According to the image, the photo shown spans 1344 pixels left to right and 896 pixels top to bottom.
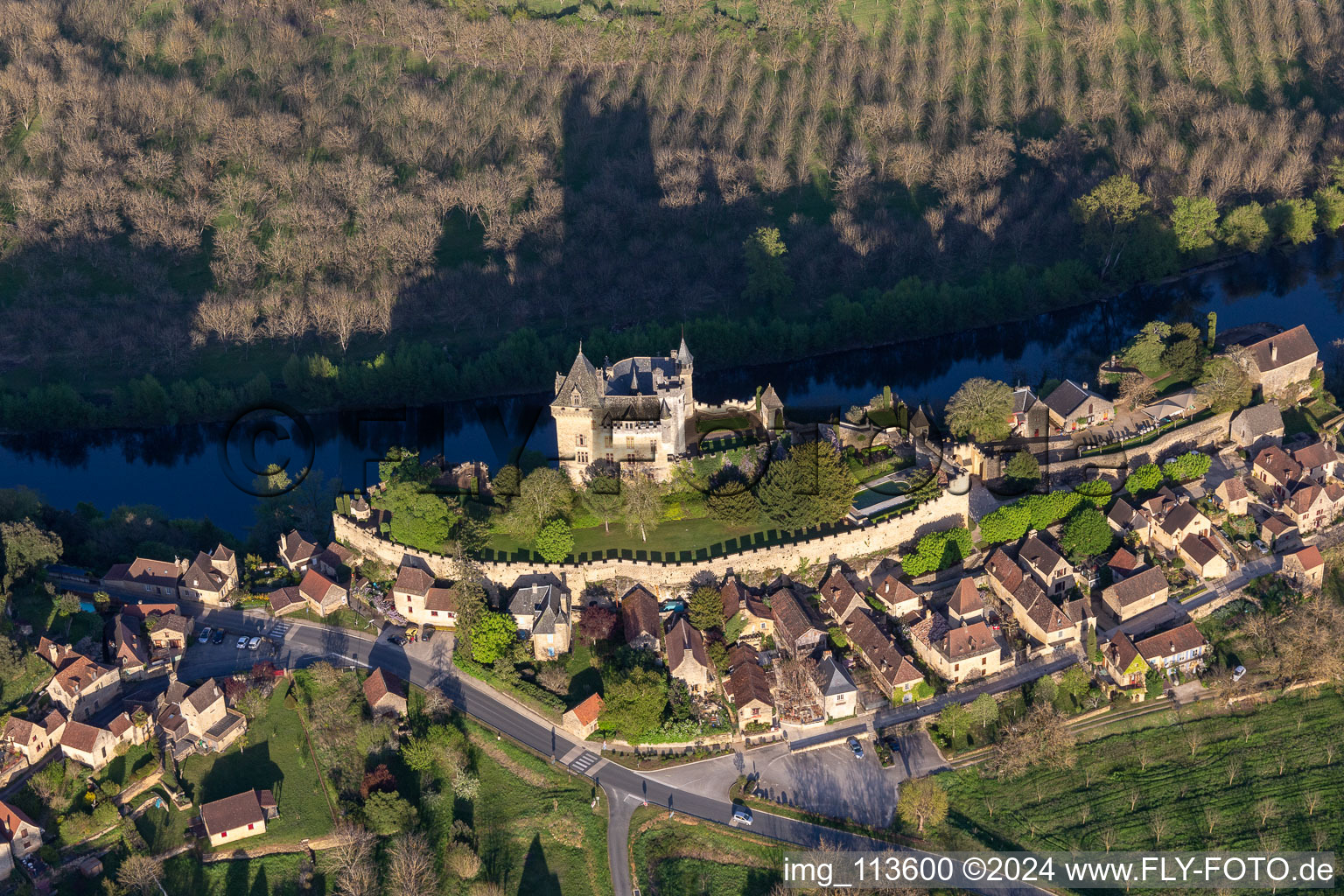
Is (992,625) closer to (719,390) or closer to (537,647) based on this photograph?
(537,647)

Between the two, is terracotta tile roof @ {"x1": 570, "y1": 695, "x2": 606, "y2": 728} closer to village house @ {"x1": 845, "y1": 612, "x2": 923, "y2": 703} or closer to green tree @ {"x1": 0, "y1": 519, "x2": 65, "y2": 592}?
village house @ {"x1": 845, "y1": 612, "x2": 923, "y2": 703}

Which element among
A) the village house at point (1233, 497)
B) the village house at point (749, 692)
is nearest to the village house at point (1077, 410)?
the village house at point (1233, 497)

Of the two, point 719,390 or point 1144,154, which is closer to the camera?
point 719,390

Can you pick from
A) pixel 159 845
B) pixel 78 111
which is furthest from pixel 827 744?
pixel 78 111

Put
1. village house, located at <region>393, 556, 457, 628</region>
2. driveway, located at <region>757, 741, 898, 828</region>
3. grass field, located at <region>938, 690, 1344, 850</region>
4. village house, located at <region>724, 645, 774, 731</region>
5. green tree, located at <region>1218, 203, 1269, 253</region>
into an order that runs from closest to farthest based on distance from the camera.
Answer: grass field, located at <region>938, 690, 1344, 850</region> → driveway, located at <region>757, 741, 898, 828</region> → village house, located at <region>724, 645, 774, 731</region> → village house, located at <region>393, 556, 457, 628</region> → green tree, located at <region>1218, 203, 1269, 253</region>

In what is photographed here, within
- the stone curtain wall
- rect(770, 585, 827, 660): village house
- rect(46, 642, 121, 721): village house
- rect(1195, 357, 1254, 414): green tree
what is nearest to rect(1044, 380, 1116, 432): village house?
rect(1195, 357, 1254, 414): green tree

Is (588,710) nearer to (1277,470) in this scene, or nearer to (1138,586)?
(1138,586)

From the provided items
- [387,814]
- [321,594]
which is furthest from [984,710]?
[321,594]
